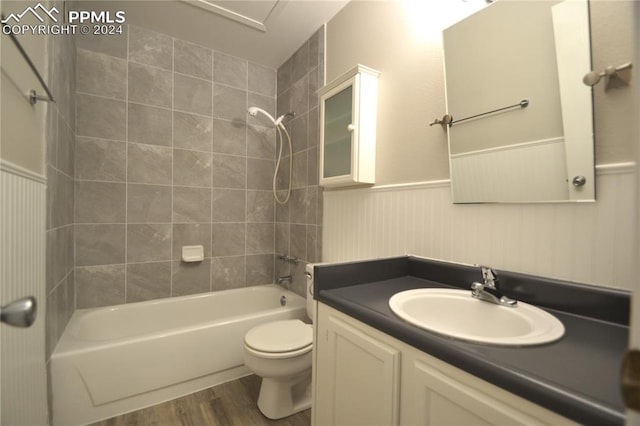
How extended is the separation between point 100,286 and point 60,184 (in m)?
0.84

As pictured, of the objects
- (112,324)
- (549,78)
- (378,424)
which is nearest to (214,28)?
(549,78)

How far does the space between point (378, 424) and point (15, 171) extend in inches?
52.7

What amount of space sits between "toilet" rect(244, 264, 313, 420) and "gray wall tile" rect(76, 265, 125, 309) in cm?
118

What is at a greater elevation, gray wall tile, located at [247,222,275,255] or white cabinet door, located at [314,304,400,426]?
gray wall tile, located at [247,222,275,255]

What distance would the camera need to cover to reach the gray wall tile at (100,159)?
183 centimetres

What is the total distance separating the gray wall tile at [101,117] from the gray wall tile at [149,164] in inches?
5.3

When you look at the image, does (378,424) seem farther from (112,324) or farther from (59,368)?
(112,324)

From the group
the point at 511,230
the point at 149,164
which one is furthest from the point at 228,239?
the point at 511,230

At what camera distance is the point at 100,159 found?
1883 mm

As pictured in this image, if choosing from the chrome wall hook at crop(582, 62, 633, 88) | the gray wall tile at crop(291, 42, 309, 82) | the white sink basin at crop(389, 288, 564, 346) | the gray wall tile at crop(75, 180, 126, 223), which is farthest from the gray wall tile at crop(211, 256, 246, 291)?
the chrome wall hook at crop(582, 62, 633, 88)

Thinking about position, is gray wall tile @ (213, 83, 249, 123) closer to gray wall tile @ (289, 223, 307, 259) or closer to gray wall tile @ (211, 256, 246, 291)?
gray wall tile @ (289, 223, 307, 259)

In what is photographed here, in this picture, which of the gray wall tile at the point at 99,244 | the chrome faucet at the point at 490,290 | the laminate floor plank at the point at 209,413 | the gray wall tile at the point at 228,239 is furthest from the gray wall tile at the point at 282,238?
the chrome faucet at the point at 490,290

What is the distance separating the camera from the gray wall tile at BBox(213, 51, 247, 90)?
7.48 ft

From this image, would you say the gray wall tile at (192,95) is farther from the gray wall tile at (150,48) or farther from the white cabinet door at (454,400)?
the white cabinet door at (454,400)
